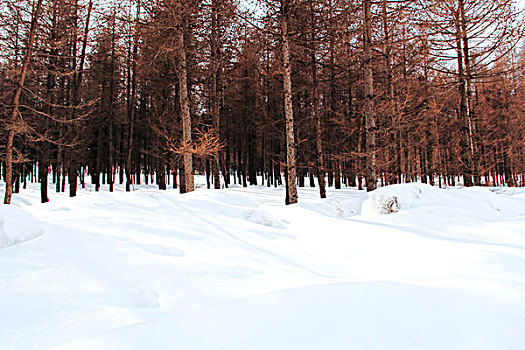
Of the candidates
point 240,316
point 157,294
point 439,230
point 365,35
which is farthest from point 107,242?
point 365,35

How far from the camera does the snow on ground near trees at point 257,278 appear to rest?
1.43 m

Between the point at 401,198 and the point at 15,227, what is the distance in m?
6.26

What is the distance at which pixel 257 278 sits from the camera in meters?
2.61

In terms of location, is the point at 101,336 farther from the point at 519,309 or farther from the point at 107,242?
the point at 519,309

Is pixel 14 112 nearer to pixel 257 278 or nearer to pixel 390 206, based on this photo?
pixel 257 278

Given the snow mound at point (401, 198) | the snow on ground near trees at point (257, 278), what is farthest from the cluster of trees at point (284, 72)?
the snow on ground near trees at point (257, 278)

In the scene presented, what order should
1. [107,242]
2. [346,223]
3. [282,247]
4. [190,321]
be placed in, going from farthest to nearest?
[346,223], [282,247], [107,242], [190,321]

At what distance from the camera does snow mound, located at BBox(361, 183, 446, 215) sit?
5.43 m

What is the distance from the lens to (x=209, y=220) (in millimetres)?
4586

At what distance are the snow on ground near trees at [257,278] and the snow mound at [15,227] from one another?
14 mm

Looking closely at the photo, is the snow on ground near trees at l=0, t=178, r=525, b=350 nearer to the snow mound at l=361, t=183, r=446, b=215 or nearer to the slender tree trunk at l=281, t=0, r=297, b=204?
the snow mound at l=361, t=183, r=446, b=215

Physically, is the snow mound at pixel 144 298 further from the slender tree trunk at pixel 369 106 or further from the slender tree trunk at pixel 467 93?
the slender tree trunk at pixel 467 93

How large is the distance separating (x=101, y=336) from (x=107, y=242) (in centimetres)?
194

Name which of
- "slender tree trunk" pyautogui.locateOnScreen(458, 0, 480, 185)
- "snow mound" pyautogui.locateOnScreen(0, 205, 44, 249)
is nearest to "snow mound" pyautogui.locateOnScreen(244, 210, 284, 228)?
"snow mound" pyautogui.locateOnScreen(0, 205, 44, 249)
